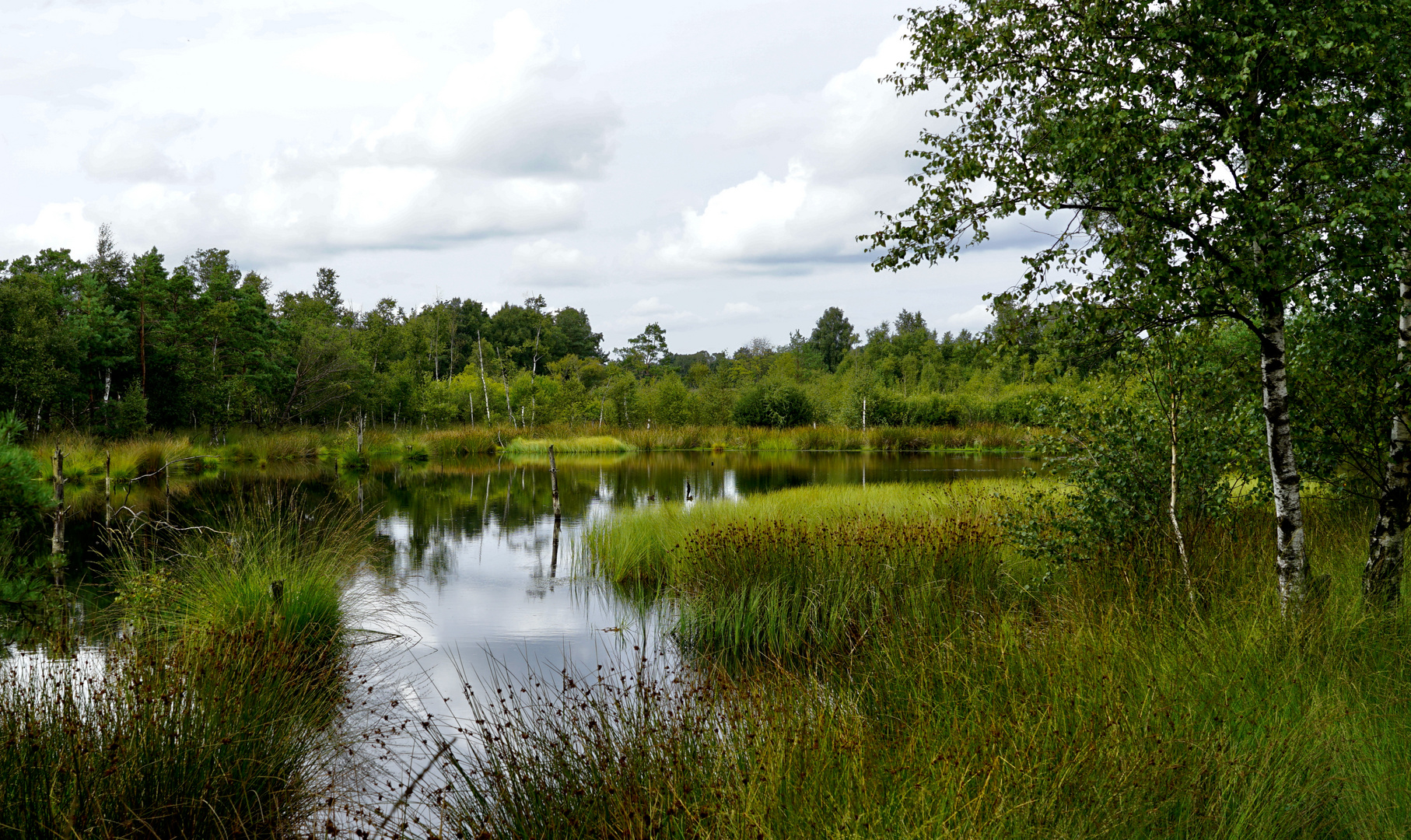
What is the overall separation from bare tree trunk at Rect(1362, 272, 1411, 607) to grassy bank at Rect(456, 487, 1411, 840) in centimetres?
27

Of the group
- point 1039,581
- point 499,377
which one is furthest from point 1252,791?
point 499,377

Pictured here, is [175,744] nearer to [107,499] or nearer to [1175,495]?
[107,499]

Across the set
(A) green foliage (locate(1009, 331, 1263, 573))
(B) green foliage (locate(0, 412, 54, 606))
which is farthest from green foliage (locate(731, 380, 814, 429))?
(B) green foliage (locate(0, 412, 54, 606))

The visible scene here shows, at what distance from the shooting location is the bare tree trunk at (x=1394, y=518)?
457 cm

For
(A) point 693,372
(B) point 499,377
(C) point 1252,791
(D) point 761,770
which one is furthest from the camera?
(A) point 693,372

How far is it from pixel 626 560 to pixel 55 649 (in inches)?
287

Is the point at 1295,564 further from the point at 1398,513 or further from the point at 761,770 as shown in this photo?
the point at 761,770

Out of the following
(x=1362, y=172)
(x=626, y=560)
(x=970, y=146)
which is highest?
(x=970, y=146)

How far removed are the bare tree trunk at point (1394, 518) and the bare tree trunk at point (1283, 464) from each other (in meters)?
0.44

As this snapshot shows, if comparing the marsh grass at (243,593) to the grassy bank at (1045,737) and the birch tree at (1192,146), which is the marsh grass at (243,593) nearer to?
the grassy bank at (1045,737)

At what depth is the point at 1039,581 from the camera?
22.9 ft

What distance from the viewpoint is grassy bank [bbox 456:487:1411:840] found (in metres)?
2.66

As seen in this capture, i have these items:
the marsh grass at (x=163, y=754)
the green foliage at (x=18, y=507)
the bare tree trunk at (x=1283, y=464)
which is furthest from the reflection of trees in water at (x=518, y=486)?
the bare tree trunk at (x=1283, y=464)

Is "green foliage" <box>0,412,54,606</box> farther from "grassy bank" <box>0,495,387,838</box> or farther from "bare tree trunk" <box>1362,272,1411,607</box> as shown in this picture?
"bare tree trunk" <box>1362,272,1411,607</box>
